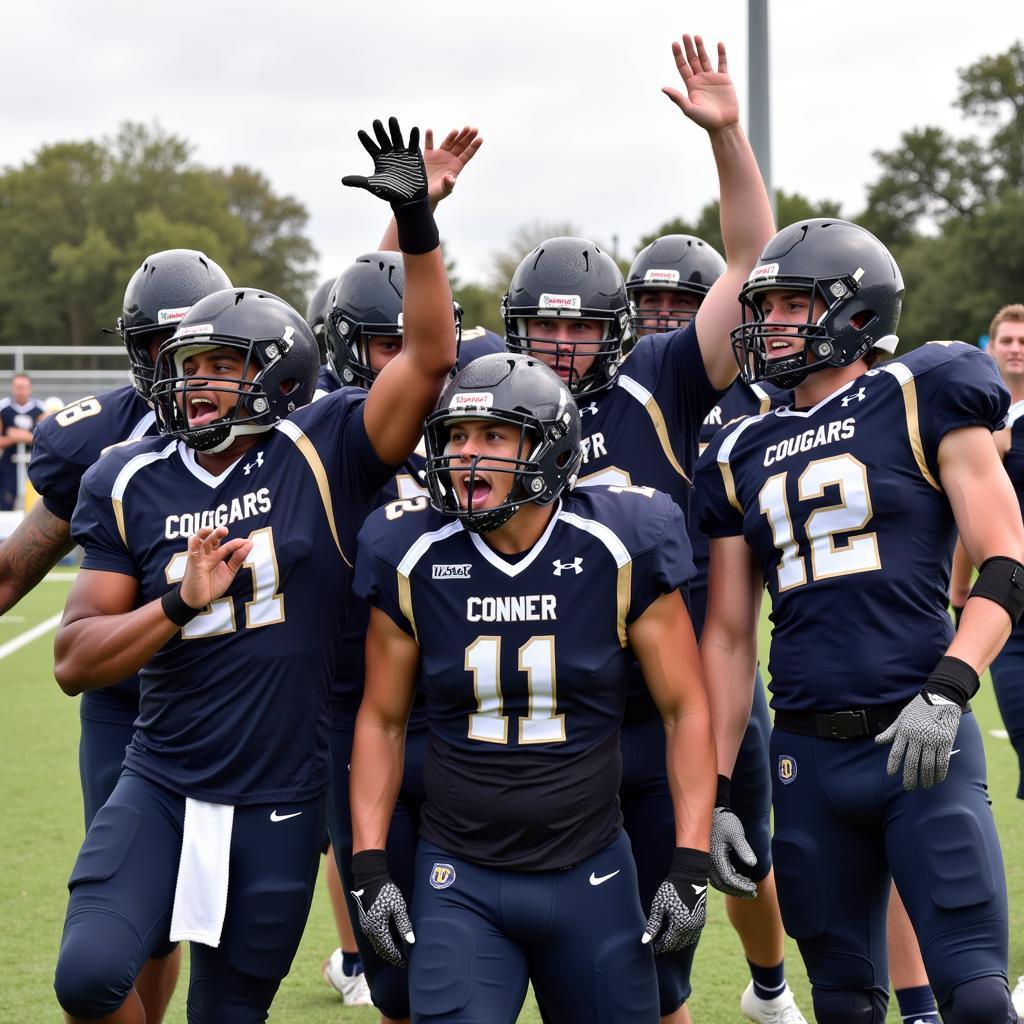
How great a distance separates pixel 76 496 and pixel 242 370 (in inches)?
36.5

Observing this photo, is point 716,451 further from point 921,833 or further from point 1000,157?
point 1000,157

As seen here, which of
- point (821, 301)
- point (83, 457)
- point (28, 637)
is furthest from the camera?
point (28, 637)

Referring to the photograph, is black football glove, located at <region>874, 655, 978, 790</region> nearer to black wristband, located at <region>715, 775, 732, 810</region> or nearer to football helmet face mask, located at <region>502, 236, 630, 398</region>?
black wristband, located at <region>715, 775, 732, 810</region>

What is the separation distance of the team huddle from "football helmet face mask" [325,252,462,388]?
539mm

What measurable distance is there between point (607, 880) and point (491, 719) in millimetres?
436

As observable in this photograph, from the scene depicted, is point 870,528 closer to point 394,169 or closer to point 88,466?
point 394,169

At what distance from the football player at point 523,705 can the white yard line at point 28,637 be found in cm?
953

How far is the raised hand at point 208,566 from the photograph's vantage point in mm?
3299

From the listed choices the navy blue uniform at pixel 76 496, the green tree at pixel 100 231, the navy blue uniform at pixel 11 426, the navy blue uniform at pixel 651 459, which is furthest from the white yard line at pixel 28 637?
the green tree at pixel 100 231

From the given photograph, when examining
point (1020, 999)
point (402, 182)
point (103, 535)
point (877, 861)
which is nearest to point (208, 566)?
point (103, 535)

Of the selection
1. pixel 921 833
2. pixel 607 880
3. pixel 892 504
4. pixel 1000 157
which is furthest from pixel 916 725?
pixel 1000 157

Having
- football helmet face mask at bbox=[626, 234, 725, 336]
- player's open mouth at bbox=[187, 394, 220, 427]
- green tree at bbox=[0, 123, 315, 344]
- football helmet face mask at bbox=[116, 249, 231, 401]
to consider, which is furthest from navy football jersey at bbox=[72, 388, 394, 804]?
green tree at bbox=[0, 123, 315, 344]

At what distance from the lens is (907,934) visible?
4270mm

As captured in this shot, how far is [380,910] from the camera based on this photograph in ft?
10.5
